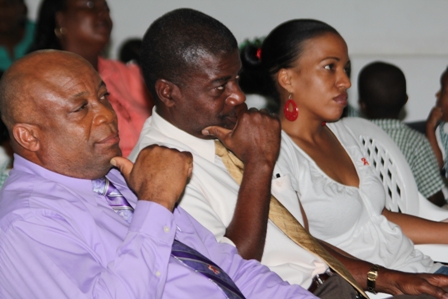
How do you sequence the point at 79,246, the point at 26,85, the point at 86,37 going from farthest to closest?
the point at 86,37 → the point at 26,85 → the point at 79,246

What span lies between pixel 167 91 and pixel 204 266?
2.28 feet

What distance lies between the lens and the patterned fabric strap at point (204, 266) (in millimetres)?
1669

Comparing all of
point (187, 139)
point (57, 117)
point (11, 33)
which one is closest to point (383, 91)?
point (187, 139)

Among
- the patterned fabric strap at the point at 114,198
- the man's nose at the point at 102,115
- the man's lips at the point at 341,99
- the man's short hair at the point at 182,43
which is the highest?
the man's short hair at the point at 182,43

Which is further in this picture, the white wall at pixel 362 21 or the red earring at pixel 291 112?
the white wall at pixel 362 21

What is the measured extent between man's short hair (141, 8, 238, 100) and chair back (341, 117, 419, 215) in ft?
3.04

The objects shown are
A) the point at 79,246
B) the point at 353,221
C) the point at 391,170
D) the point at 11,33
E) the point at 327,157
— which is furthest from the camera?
the point at 11,33

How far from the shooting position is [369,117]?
3.92m

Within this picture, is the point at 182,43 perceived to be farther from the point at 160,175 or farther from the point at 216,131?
the point at 160,175

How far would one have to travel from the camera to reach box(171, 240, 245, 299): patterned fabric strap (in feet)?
5.48

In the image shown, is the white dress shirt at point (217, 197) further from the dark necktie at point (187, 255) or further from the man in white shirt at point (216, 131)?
the dark necktie at point (187, 255)

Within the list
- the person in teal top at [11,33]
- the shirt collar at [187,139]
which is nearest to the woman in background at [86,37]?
the person in teal top at [11,33]

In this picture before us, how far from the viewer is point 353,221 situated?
2.48 m

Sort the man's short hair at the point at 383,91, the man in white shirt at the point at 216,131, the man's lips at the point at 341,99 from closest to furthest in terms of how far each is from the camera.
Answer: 1. the man in white shirt at the point at 216,131
2. the man's lips at the point at 341,99
3. the man's short hair at the point at 383,91
